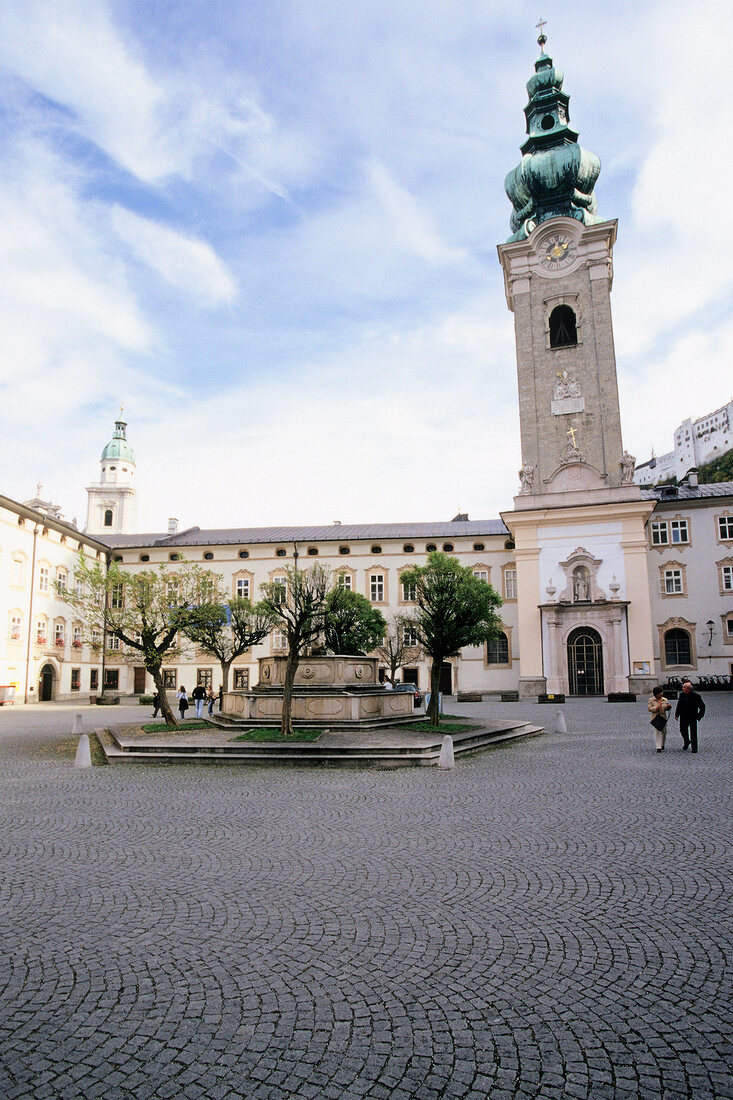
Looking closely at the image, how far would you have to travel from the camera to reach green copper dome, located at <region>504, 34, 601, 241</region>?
49031 millimetres

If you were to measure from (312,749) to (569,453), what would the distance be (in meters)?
35.1

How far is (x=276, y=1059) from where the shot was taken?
3.59 metres

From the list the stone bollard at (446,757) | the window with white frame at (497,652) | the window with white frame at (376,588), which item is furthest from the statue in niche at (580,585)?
the stone bollard at (446,757)

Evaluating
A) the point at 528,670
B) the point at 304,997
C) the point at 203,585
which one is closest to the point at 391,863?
the point at 304,997

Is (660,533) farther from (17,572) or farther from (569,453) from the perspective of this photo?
(17,572)

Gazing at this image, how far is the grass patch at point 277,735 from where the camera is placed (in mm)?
16438

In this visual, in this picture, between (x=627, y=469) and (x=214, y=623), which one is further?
(x=627, y=469)

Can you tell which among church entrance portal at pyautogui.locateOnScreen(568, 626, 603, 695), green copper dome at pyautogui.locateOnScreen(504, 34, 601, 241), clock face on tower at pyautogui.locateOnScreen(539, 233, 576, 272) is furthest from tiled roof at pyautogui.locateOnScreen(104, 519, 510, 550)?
green copper dome at pyautogui.locateOnScreen(504, 34, 601, 241)

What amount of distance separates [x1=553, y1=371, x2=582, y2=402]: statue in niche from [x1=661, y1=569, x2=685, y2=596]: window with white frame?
14.2m

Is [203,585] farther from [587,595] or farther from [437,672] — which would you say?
[587,595]

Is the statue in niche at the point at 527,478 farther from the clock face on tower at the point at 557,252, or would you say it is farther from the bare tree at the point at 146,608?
the bare tree at the point at 146,608

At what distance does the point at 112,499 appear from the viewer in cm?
9138

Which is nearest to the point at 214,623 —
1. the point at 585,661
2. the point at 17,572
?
the point at 17,572

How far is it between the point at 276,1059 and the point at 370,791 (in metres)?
7.85
